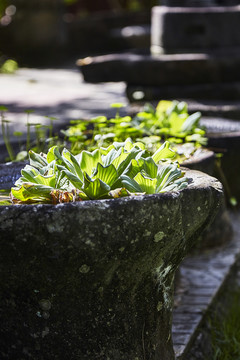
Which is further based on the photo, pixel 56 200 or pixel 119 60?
pixel 119 60

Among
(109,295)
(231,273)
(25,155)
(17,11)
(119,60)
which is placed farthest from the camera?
(17,11)

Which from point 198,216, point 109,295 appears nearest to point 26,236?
point 109,295

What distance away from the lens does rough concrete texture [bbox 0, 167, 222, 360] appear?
1.94 meters

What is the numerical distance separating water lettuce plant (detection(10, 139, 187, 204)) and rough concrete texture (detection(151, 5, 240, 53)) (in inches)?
161

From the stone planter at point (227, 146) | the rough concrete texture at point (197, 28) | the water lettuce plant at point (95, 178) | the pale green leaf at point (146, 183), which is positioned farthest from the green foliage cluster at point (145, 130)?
the rough concrete texture at point (197, 28)

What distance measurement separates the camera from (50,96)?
8.38 metres

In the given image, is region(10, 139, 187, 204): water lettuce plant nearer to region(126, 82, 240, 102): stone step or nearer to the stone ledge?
the stone ledge

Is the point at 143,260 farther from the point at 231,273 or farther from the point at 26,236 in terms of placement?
Answer: the point at 231,273

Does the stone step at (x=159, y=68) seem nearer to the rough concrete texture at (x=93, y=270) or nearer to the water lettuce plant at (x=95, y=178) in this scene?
the water lettuce plant at (x=95, y=178)

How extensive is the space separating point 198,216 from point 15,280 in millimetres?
572

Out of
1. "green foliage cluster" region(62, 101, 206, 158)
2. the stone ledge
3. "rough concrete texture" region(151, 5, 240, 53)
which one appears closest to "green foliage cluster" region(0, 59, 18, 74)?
"rough concrete texture" region(151, 5, 240, 53)

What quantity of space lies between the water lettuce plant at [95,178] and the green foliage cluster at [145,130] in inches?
31.9

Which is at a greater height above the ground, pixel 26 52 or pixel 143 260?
pixel 143 260

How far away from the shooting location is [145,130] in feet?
11.6
